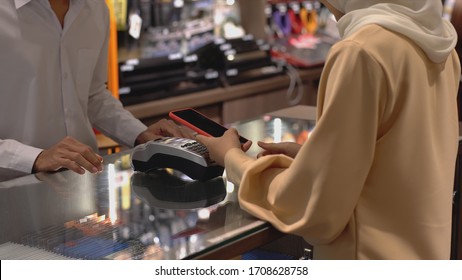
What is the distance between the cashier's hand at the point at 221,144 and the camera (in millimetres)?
1662

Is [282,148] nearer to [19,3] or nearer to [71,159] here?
Answer: [71,159]

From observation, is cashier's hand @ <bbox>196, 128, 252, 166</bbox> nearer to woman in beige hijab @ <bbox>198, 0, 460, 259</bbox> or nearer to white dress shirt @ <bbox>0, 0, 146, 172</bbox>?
woman in beige hijab @ <bbox>198, 0, 460, 259</bbox>

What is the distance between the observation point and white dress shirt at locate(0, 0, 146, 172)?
2.27 meters

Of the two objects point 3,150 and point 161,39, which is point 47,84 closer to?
point 3,150

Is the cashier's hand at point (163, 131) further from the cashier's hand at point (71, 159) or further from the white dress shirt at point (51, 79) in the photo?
the cashier's hand at point (71, 159)

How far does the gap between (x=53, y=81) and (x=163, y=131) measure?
43 cm

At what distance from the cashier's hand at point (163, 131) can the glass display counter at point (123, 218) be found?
29 cm

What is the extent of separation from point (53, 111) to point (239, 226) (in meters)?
1.19

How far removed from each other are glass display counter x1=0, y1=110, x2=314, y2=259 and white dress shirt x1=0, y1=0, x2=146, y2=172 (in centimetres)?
33

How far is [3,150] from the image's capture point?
2.13 metres

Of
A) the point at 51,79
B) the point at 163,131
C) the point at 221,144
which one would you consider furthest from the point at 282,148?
the point at 51,79

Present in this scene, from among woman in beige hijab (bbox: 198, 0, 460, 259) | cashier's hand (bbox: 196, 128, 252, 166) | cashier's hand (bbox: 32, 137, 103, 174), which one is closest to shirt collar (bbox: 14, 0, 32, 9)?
cashier's hand (bbox: 32, 137, 103, 174)

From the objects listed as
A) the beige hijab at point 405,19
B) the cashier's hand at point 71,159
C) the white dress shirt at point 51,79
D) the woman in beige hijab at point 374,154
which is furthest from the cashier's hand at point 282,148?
the white dress shirt at point 51,79

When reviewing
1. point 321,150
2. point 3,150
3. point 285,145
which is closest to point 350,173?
point 321,150
